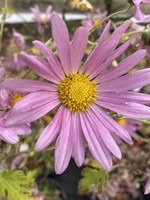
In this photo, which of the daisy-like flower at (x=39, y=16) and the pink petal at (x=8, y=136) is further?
the daisy-like flower at (x=39, y=16)

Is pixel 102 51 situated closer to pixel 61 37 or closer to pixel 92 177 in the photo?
pixel 61 37

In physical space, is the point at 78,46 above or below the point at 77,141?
above

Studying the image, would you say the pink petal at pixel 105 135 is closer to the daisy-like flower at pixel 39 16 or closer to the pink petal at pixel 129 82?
the pink petal at pixel 129 82

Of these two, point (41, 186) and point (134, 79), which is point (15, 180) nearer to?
point (134, 79)

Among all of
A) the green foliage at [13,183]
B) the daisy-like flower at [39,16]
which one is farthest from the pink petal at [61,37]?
the daisy-like flower at [39,16]

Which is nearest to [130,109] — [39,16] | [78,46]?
[78,46]

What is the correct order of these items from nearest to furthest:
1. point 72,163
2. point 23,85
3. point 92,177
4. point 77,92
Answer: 1. point 23,85
2. point 77,92
3. point 92,177
4. point 72,163
